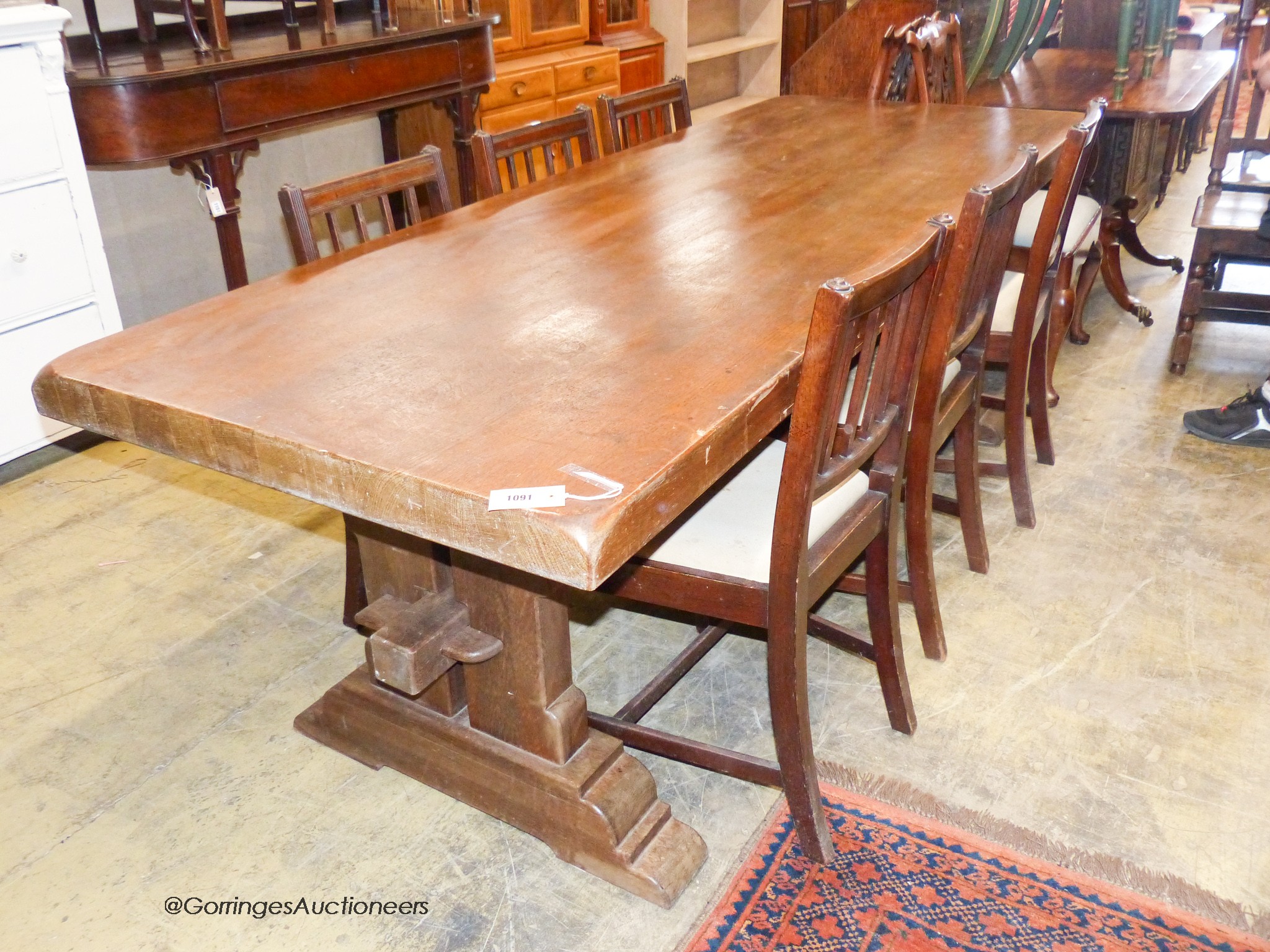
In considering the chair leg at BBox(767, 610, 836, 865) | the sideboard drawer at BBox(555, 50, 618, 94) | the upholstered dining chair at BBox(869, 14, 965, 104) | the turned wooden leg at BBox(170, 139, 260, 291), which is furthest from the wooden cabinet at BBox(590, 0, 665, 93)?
the chair leg at BBox(767, 610, 836, 865)

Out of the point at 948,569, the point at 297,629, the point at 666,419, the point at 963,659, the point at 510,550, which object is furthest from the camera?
the point at 948,569

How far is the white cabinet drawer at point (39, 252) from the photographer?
8.36 feet

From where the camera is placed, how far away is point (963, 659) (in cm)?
203

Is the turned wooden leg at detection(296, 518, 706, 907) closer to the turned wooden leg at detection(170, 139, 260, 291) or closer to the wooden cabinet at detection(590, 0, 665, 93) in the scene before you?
the turned wooden leg at detection(170, 139, 260, 291)

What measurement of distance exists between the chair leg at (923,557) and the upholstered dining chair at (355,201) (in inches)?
38.3

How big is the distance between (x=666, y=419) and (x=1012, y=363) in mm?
1301

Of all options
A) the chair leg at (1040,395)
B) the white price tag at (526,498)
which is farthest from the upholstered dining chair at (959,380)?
the white price tag at (526,498)

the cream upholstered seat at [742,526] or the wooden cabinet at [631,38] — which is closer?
the cream upholstered seat at [742,526]

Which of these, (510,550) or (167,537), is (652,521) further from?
(167,537)

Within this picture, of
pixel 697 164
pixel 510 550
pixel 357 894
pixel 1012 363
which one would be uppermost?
pixel 697 164

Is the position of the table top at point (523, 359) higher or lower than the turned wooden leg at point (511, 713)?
higher

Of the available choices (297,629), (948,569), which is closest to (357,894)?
(297,629)

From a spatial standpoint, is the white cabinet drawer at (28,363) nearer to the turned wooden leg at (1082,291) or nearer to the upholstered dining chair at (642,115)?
the upholstered dining chair at (642,115)

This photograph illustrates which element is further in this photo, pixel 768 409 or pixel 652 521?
pixel 768 409
